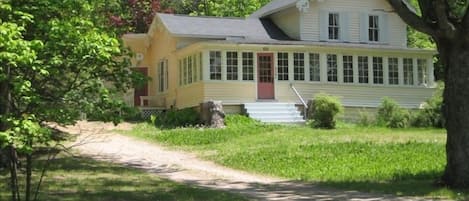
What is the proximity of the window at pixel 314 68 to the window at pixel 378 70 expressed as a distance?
9.18ft

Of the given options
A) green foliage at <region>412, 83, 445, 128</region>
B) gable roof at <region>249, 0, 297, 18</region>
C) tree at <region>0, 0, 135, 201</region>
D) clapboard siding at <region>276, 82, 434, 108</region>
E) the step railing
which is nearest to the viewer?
tree at <region>0, 0, 135, 201</region>

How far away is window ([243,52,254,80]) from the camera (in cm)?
2780

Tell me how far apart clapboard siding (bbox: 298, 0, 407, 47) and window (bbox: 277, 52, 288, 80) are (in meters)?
2.22

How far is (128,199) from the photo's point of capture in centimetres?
1073

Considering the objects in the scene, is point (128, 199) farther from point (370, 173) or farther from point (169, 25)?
point (169, 25)

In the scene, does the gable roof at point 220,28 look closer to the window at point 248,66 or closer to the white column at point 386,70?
the window at point 248,66

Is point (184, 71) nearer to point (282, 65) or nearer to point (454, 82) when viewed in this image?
point (282, 65)

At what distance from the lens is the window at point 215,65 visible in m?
27.3

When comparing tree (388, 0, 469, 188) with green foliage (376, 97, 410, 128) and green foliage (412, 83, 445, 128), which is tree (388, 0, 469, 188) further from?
green foliage (412, 83, 445, 128)

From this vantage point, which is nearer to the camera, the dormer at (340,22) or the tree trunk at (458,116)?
the tree trunk at (458,116)

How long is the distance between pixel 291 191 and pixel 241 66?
15746mm

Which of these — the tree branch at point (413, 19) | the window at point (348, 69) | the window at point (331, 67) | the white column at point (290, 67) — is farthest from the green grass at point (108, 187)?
the window at point (348, 69)

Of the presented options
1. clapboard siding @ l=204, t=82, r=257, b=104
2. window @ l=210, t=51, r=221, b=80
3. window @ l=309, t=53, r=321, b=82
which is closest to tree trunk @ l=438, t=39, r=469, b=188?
clapboard siding @ l=204, t=82, r=257, b=104

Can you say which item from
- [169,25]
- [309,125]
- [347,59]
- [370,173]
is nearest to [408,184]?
[370,173]
